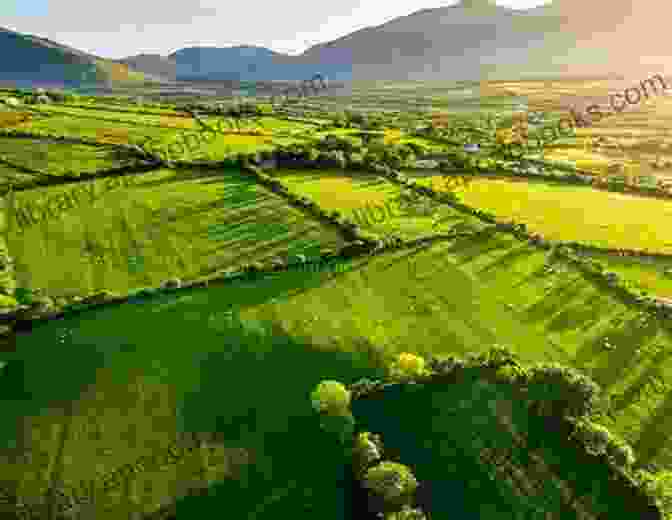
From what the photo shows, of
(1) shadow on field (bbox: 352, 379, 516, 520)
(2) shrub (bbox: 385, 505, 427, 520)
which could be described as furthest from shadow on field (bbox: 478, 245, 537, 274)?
(2) shrub (bbox: 385, 505, 427, 520)

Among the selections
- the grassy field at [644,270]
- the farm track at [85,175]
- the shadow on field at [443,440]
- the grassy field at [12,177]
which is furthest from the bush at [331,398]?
the grassy field at [12,177]

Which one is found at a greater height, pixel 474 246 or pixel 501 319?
pixel 474 246

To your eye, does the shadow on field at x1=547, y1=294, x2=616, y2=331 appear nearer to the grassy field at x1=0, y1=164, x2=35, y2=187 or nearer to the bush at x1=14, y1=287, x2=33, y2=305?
the bush at x1=14, y1=287, x2=33, y2=305

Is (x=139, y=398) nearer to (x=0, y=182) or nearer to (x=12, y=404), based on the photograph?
(x=12, y=404)

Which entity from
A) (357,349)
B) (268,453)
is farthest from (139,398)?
(357,349)

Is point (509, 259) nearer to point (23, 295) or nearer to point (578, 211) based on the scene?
point (578, 211)

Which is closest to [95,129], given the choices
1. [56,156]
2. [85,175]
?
[56,156]
